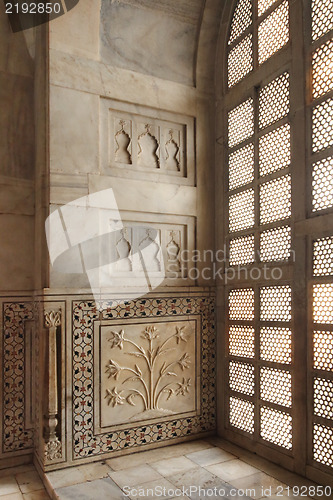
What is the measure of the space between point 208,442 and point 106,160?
226 cm

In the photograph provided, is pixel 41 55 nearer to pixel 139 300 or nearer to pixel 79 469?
pixel 139 300

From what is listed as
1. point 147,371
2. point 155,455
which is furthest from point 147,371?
point 155,455

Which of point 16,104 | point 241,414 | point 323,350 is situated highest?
point 16,104

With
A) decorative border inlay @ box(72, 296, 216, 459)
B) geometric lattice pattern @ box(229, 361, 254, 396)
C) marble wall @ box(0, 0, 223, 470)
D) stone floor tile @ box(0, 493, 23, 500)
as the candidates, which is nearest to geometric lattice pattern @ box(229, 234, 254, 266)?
marble wall @ box(0, 0, 223, 470)

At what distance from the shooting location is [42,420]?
9.27 ft

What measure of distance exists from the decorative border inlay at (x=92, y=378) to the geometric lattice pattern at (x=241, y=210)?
0.64 m

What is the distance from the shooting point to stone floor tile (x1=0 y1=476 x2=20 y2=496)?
2.66m

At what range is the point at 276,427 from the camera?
2.83 meters

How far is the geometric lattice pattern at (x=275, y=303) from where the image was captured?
2793 millimetres

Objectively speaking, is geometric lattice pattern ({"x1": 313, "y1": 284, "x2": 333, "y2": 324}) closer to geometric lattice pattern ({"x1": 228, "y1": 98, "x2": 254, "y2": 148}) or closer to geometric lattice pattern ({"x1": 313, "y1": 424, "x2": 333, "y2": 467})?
geometric lattice pattern ({"x1": 313, "y1": 424, "x2": 333, "y2": 467})

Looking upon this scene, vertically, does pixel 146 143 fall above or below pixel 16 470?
above

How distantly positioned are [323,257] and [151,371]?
1.50m

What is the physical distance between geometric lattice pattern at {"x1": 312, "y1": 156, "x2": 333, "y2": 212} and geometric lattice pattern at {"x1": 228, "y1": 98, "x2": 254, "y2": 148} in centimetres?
78

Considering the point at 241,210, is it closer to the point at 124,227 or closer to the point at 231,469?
the point at 124,227
